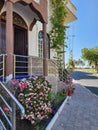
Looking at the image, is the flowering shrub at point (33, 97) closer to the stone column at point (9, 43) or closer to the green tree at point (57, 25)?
the stone column at point (9, 43)

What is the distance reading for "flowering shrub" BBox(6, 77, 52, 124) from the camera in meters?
5.50

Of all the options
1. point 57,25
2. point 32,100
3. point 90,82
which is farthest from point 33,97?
point 90,82

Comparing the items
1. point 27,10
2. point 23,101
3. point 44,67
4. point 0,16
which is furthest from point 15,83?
point 27,10

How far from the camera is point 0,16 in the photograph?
9211mm

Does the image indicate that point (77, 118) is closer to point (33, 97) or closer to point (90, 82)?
point (33, 97)

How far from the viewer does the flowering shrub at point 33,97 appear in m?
5.50

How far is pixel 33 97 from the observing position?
18.6ft

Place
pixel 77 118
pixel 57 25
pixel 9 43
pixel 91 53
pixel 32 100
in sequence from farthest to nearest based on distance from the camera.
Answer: pixel 91 53
pixel 57 25
pixel 77 118
pixel 9 43
pixel 32 100

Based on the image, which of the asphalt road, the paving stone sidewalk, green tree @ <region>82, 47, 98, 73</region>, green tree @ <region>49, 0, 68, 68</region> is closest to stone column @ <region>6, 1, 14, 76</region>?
the paving stone sidewalk

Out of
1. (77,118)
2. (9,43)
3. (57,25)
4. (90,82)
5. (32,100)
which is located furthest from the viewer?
(90,82)

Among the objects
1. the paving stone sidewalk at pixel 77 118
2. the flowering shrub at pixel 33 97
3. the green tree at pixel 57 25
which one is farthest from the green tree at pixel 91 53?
the flowering shrub at pixel 33 97

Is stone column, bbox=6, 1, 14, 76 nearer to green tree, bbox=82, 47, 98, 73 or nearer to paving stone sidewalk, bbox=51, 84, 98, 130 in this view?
paving stone sidewalk, bbox=51, 84, 98, 130

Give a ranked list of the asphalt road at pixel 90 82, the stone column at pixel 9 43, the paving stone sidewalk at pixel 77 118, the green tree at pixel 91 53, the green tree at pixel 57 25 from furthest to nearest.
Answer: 1. the green tree at pixel 91 53
2. the asphalt road at pixel 90 82
3. the green tree at pixel 57 25
4. the stone column at pixel 9 43
5. the paving stone sidewalk at pixel 77 118

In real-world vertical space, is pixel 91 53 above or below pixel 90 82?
above
